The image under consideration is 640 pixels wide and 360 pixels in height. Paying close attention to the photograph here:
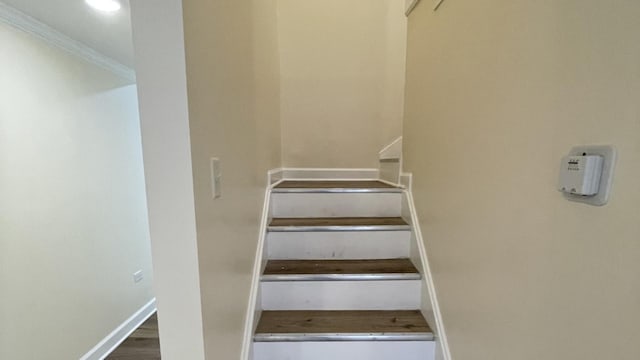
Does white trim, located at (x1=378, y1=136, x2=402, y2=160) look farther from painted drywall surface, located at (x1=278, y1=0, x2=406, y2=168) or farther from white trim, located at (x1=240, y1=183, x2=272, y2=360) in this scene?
white trim, located at (x1=240, y1=183, x2=272, y2=360)

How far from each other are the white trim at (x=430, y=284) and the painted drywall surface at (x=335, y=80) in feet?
3.53

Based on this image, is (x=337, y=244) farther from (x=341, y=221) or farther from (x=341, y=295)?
(x=341, y=295)

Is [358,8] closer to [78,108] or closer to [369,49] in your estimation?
[369,49]

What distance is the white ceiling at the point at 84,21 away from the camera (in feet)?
4.79

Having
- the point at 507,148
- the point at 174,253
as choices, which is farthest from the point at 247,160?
the point at 507,148

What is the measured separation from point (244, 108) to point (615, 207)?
1211mm

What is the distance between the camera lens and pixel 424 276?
147 cm

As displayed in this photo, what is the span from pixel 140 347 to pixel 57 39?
7.82 feet

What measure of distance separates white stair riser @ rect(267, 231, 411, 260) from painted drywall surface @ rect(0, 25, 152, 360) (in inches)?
54.5

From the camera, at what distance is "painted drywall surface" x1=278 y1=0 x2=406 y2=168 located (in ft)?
8.68

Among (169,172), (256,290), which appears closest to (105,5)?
(169,172)

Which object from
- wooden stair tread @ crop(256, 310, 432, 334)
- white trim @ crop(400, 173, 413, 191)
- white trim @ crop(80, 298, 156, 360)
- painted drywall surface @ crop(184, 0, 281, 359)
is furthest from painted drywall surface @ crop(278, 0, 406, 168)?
white trim @ crop(80, 298, 156, 360)

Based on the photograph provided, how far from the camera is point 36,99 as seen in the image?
1676 millimetres

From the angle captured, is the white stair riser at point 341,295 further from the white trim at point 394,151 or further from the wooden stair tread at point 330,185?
the white trim at point 394,151
